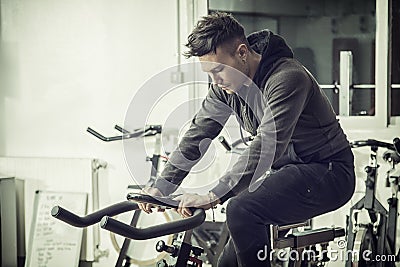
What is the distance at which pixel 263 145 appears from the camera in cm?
235

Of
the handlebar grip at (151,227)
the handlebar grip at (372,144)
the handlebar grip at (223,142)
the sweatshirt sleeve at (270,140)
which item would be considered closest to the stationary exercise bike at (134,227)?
the handlebar grip at (151,227)

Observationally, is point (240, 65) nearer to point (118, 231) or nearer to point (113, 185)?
point (118, 231)

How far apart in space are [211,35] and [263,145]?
0.47 metres

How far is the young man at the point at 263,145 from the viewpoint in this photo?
92.9 inches

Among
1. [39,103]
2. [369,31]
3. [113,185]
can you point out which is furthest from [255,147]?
[39,103]

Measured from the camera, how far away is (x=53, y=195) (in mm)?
4672

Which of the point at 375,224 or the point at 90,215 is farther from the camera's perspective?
the point at 375,224

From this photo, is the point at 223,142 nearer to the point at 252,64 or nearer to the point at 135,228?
the point at 252,64

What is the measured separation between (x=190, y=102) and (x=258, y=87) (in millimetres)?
1811

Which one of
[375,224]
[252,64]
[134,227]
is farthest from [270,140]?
[375,224]

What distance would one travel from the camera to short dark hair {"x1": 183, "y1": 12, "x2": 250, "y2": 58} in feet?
8.28

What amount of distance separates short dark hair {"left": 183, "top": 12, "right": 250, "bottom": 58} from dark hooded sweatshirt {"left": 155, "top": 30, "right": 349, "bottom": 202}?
0.17 metres

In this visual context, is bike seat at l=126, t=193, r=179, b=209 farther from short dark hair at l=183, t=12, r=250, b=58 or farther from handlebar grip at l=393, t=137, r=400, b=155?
handlebar grip at l=393, t=137, r=400, b=155

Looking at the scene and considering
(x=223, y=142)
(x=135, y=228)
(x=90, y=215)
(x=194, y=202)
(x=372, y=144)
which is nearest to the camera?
(x=135, y=228)
